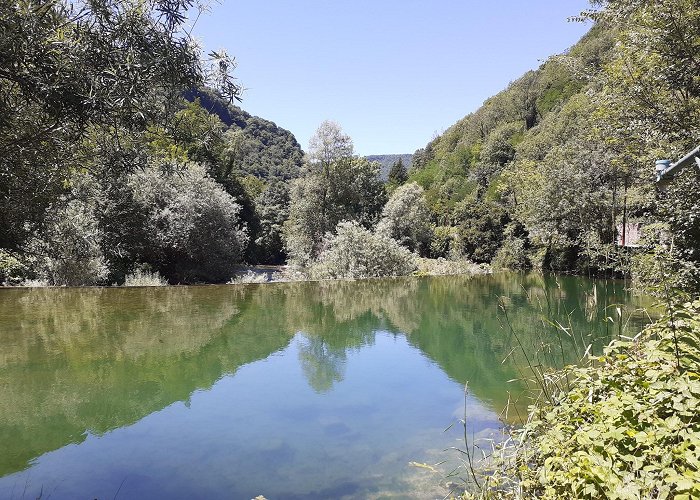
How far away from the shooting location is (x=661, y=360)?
218cm

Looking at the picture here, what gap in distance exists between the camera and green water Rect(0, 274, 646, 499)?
3732 mm

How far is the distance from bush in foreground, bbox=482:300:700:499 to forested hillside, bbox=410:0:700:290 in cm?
143

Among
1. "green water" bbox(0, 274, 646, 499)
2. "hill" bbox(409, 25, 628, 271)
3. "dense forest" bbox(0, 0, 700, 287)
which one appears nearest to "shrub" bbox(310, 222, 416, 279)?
"dense forest" bbox(0, 0, 700, 287)

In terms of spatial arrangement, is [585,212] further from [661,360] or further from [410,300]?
[661,360]

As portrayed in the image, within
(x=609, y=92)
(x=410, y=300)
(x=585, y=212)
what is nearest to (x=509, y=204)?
(x=585, y=212)

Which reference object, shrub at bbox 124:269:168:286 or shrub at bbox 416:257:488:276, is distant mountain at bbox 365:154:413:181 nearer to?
shrub at bbox 416:257:488:276

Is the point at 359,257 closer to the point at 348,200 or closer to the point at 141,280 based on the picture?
the point at 348,200

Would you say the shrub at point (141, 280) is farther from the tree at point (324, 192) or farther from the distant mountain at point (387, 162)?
the distant mountain at point (387, 162)

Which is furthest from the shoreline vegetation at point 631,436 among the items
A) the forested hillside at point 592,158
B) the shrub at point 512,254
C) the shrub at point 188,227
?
the shrub at point 512,254

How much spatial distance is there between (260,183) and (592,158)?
2877cm

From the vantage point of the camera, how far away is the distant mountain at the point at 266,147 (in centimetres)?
4981

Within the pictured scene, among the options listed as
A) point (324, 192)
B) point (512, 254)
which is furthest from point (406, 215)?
point (512, 254)

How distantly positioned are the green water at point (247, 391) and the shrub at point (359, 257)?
23.1ft

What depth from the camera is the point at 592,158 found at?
18234 mm
